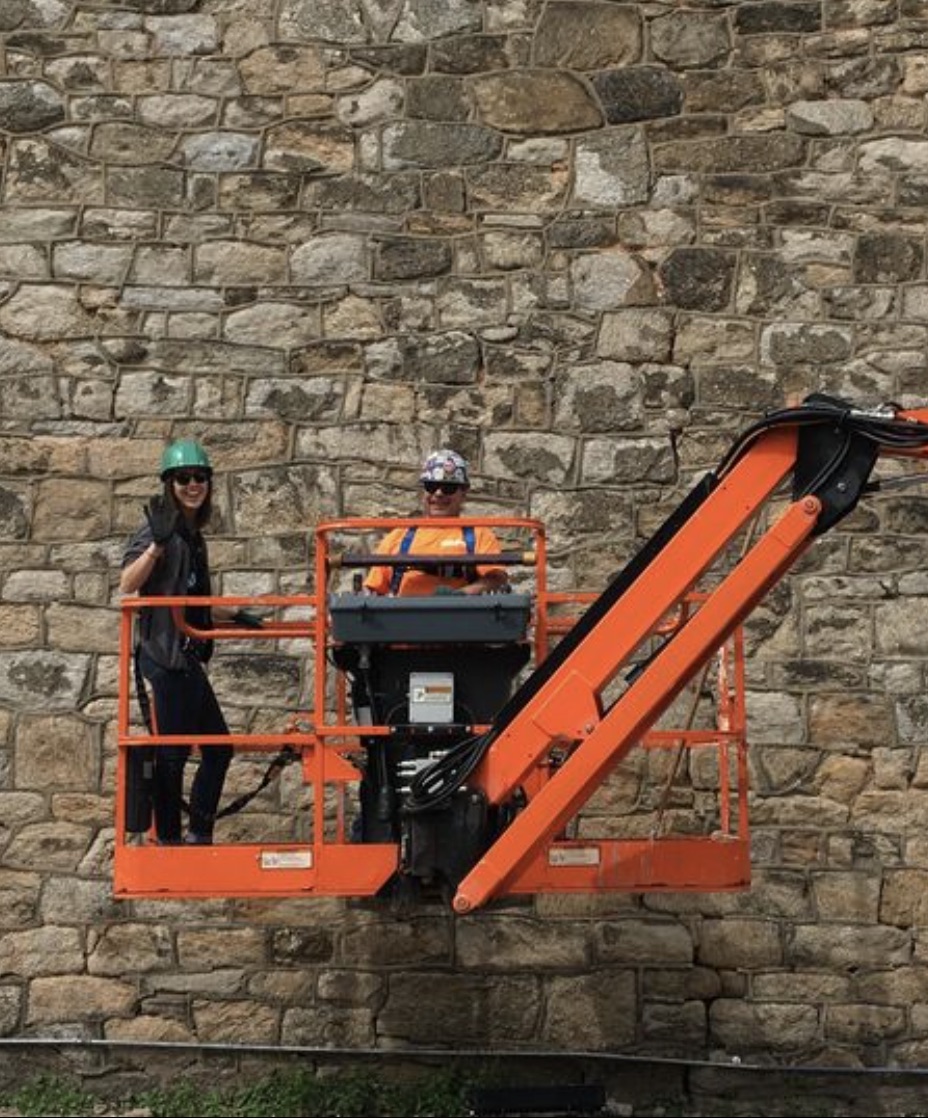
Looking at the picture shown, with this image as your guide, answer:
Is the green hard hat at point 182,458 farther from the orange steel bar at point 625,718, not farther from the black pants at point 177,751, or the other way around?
the orange steel bar at point 625,718

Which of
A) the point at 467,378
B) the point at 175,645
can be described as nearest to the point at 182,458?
the point at 175,645

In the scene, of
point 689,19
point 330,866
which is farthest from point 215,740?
point 689,19

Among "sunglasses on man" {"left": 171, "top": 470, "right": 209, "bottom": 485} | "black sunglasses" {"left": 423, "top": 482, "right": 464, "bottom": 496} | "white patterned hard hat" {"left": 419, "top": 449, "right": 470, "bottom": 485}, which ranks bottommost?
"black sunglasses" {"left": 423, "top": 482, "right": 464, "bottom": 496}

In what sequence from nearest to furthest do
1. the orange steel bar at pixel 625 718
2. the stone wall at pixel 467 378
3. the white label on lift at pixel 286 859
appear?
the orange steel bar at pixel 625 718, the white label on lift at pixel 286 859, the stone wall at pixel 467 378

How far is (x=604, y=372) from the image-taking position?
9.41m

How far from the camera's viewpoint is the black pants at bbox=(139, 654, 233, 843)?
7.51 meters

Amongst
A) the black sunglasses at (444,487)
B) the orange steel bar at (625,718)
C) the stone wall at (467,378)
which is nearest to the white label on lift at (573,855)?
the orange steel bar at (625,718)

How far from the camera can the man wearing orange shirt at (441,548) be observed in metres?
7.46

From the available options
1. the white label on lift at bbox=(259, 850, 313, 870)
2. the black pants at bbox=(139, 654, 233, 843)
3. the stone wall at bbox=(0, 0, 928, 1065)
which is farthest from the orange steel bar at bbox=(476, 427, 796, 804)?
the stone wall at bbox=(0, 0, 928, 1065)

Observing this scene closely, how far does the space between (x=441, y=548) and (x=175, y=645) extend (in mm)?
1083

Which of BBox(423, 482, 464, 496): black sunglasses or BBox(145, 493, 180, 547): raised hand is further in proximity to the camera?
BBox(423, 482, 464, 496): black sunglasses

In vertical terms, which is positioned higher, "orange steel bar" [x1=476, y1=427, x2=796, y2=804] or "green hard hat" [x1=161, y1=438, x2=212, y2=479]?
"green hard hat" [x1=161, y1=438, x2=212, y2=479]

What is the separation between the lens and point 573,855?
7.24m

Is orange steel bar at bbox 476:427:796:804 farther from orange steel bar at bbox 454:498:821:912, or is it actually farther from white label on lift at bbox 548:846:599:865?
white label on lift at bbox 548:846:599:865
